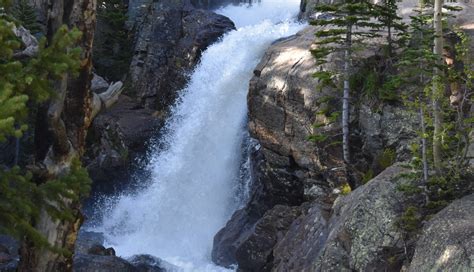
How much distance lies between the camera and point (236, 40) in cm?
2478

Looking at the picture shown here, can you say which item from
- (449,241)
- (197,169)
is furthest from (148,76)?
(449,241)

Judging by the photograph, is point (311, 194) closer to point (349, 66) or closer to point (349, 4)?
point (349, 66)

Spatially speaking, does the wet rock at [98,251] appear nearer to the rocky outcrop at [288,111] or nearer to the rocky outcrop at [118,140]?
the rocky outcrop at [288,111]

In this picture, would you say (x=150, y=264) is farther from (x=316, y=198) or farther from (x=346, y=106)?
(x=346, y=106)

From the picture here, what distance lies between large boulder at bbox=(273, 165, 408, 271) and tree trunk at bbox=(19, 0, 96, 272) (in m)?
5.43

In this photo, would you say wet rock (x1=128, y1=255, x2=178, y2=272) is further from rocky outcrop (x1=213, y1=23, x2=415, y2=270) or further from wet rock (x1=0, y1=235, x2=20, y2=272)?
wet rock (x1=0, y1=235, x2=20, y2=272)

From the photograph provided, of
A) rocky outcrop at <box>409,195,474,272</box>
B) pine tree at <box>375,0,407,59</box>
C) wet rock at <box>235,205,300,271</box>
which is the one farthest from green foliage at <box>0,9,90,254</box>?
pine tree at <box>375,0,407,59</box>

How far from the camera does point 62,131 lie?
701 centimetres

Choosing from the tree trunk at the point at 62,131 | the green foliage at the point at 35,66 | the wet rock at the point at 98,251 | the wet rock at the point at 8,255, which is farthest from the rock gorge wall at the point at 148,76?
the green foliage at the point at 35,66

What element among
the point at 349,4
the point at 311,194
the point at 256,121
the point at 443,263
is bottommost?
the point at 311,194

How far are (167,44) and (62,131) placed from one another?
2200 centimetres

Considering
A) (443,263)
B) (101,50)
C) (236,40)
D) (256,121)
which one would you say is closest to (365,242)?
(443,263)

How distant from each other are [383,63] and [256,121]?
4.66 metres

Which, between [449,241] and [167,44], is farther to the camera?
[167,44]
